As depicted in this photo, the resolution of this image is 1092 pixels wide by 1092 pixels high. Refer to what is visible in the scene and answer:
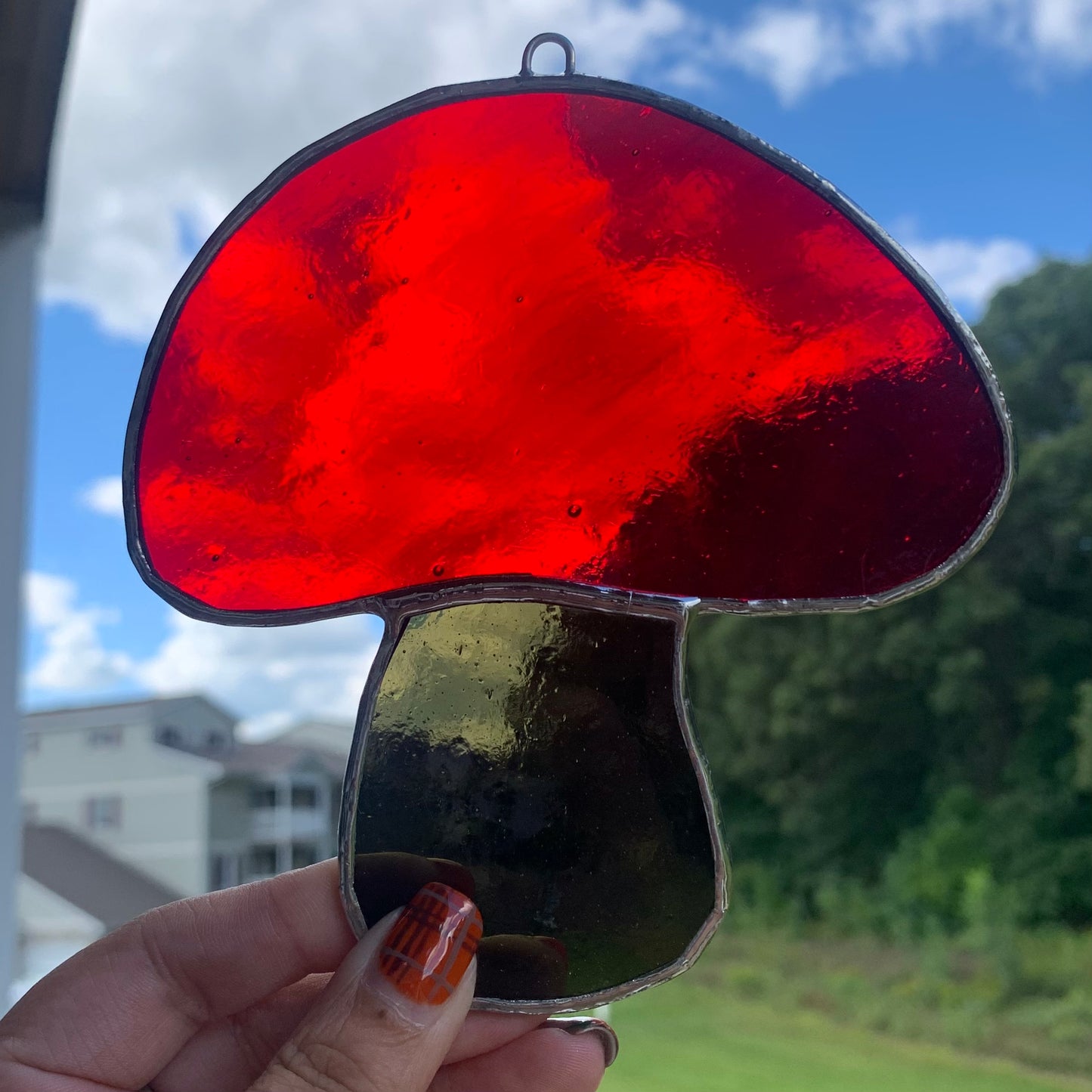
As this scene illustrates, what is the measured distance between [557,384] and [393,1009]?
1.04ft

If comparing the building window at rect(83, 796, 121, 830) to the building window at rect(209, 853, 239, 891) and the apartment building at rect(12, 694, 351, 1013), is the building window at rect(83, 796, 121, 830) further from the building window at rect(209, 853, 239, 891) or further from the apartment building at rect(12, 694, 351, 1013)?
the building window at rect(209, 853, 239, 891)

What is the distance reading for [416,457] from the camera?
511 millimetres

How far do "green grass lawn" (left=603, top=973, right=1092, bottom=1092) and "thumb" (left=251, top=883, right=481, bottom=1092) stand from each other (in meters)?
2.07

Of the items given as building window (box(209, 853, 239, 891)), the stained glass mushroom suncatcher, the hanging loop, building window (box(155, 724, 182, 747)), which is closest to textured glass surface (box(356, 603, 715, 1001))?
the stained glass mushroom suncatcher

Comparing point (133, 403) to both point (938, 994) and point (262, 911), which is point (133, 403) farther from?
point (938, 994)

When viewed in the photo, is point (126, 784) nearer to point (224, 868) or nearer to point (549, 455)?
point (224, 868)

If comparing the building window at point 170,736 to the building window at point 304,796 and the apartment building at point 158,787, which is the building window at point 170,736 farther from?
the building window at point 304,796

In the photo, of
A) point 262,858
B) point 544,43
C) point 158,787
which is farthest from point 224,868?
point 544,43

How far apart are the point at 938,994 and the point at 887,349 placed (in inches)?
123

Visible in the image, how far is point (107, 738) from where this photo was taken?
2424 mm

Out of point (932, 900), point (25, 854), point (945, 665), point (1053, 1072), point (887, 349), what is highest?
point (887, 349)

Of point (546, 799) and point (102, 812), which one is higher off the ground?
point (546, 799)

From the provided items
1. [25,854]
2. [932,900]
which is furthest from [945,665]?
[25,854]

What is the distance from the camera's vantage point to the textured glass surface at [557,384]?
0.49 m
